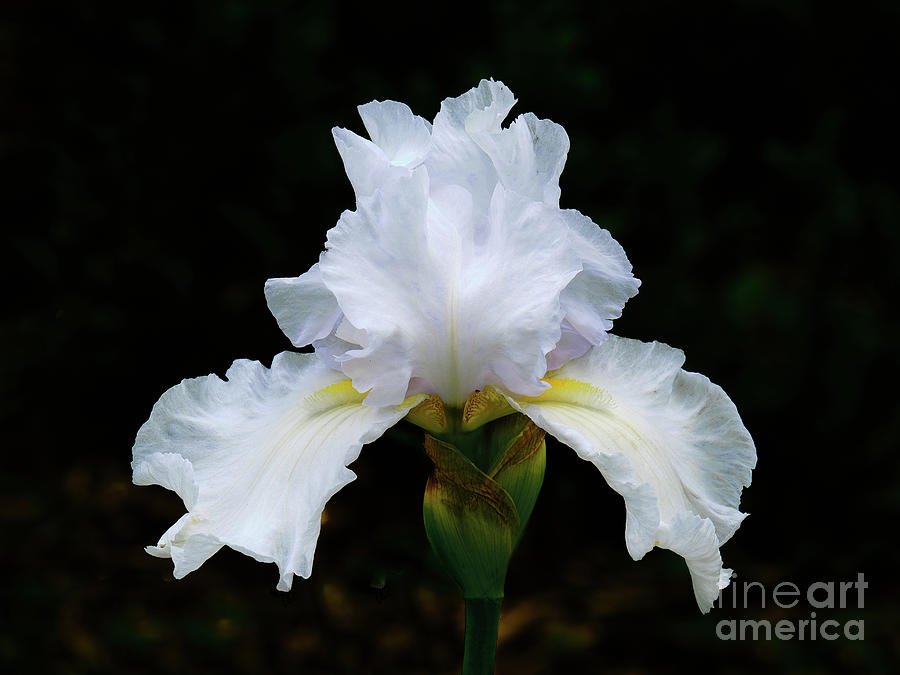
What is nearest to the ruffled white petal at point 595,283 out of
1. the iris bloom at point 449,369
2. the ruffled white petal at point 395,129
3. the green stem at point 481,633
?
the iris bloom at point 449,369

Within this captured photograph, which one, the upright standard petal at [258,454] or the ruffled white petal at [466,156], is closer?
the upright standard petal at [258,454]

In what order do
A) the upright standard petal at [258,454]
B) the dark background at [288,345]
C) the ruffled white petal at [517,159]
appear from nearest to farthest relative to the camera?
the upright standard petal at [258,454]
the ruffled white petal at [517,159]
the dark background at [288,345]

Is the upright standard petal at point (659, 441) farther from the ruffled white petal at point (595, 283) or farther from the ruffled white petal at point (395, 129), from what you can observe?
the ruffled white petal at point (395, 129)

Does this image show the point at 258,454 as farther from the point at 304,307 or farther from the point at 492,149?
the point at 492,149

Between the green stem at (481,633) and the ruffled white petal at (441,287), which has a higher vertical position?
the ruffled white petal at (441,287)

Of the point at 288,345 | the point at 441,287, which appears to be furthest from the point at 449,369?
the point at 288,345

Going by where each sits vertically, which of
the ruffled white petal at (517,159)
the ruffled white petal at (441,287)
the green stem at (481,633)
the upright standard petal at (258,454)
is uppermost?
the ruffled white petal at (517,159)

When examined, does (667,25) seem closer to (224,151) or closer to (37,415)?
(224,151)

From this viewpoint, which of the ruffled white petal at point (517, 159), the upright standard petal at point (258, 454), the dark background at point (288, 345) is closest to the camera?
the upright standard petal at point (258, 454)
